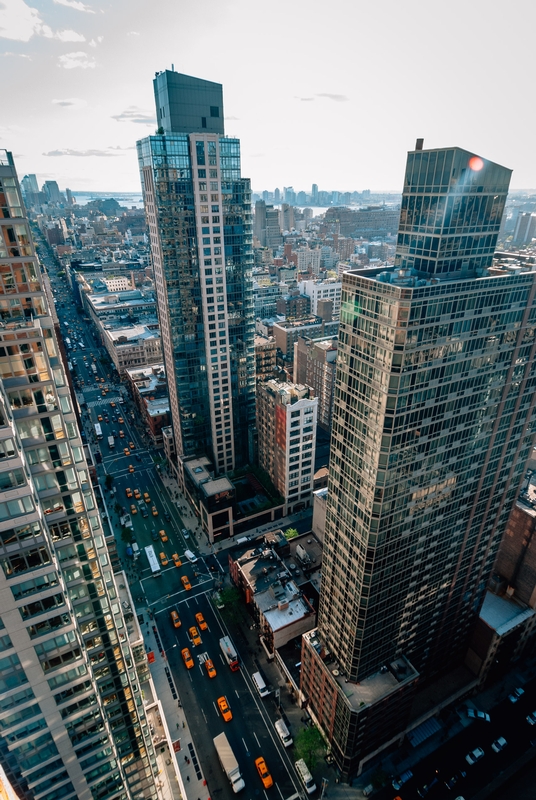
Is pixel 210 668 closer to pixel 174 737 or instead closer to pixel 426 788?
pixel 174 737

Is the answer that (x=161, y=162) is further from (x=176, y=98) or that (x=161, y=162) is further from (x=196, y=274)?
(x=196, y=274)

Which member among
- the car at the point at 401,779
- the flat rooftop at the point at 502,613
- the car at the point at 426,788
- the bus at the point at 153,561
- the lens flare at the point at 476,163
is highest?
the lens flare at the point at 476,163

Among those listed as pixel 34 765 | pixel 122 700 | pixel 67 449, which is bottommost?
pixel 122 700

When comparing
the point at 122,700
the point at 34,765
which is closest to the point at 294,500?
the point at 122,700

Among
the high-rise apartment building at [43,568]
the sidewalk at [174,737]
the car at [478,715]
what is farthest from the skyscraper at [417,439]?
the high-rise apartment building at [43,568]

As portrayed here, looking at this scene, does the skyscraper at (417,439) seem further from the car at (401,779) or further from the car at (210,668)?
the car at (210,668)

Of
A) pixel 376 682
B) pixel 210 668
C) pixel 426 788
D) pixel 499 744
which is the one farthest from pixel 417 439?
pixel 210 668
